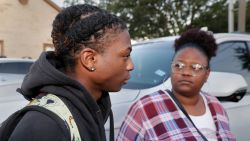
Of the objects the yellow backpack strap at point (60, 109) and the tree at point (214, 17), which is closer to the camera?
the yellow backpack strap at point (60, 109)

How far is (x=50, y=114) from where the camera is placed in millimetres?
1202

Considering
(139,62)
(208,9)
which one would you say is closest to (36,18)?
(208,9)

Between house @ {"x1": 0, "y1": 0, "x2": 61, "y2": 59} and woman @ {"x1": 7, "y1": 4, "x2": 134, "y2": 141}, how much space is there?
1995 centimetres

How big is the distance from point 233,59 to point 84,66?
9.97 feet

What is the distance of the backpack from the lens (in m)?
1.21

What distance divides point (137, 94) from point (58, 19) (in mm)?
1938

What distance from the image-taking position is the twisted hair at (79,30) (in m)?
1.38

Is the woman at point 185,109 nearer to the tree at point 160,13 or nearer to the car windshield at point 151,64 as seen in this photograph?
the car windshield at point 151,64

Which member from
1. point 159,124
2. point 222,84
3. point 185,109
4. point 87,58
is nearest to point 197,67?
point 185,109

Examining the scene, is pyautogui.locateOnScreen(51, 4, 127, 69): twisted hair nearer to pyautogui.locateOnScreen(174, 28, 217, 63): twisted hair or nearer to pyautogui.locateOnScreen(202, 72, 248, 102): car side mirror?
pyautogui.locateOnScreen(174, 28, 217, 63): twisted hair

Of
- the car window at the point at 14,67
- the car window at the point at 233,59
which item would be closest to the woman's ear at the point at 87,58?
the car window at the point at 233,59

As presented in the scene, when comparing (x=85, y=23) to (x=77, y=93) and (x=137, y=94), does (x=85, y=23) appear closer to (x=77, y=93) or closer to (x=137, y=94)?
(x=77, y=93)

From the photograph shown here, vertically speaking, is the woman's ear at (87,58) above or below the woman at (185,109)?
above

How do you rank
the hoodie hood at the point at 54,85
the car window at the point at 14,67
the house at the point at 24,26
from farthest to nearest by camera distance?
the house at the point at 24,26
the car window at the point at 14,67
the hoodie hood at the point at 54,85
